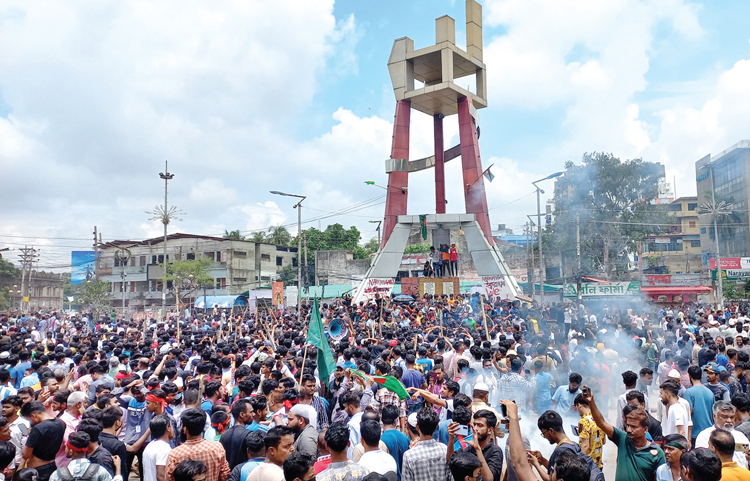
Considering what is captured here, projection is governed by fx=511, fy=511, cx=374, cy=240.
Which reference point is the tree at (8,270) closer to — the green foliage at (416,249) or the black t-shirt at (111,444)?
the green foliage at (416,249)

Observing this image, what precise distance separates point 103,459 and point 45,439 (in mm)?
566

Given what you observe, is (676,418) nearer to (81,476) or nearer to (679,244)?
(81,476)

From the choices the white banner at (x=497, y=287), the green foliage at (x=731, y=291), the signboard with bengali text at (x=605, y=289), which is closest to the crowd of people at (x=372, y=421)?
the white banner at (x=497, y=287)

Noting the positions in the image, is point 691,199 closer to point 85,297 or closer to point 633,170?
point 633,170

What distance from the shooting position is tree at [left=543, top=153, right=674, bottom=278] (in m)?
38.4

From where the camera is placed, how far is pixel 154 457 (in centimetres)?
446

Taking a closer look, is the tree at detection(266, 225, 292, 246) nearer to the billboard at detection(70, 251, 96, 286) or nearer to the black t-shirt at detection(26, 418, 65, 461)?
the billboard at detection(70, 251, 96, 286)

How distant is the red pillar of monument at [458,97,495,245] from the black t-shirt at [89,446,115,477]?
2755cm

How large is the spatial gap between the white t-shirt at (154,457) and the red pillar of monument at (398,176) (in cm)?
2708

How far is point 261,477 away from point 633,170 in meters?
40.8

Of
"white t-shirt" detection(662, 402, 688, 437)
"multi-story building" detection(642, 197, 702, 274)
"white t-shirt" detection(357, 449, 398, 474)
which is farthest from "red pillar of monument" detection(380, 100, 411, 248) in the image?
"multi-story building" detection(642, 197, 702, 274)

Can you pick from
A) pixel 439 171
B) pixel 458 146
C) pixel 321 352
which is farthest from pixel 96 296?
pixel 321 352

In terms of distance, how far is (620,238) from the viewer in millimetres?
40938

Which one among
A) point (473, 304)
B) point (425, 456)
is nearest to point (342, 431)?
point (425, 456)
